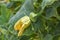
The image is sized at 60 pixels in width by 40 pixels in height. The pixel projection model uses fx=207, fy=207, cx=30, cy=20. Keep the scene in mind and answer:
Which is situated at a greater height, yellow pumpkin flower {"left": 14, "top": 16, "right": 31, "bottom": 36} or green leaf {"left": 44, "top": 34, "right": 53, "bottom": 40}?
yellow pumpkin flower {"left": 14, "top": 16, "right": 31, "bottom": 36}

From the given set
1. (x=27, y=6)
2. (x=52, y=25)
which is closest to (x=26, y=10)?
(x=27, y=6)

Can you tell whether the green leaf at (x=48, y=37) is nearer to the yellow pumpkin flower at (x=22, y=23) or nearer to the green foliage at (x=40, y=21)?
the green foliage at (x=40, y=21)

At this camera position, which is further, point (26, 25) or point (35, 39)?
point (35, 39)

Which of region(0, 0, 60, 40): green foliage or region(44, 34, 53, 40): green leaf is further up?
region(0, 0, 60, 40): green foliage

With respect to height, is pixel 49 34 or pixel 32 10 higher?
pixel 32 10

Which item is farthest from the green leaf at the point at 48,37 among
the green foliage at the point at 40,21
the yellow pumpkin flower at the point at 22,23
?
the yellow pumpkin flower at the point at 22,23

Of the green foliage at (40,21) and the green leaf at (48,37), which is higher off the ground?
the green foliage at (40,21)

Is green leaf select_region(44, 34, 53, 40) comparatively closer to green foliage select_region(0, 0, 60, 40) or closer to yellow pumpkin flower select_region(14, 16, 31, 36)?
green foliage select_region(0, 0, 60, 40)

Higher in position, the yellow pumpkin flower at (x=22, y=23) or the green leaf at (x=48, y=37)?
the yellow pumpkin flower at (x=22, y=23)

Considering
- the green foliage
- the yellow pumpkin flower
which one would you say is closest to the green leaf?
the green foliage

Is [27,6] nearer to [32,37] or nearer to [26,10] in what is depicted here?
[26,10]
